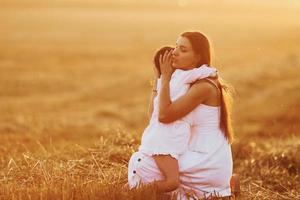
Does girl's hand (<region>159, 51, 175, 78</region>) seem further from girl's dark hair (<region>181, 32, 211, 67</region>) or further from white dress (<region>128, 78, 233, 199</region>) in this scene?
white dress (<region>128, 78, 233, 199</region>)

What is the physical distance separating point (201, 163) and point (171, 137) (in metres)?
0.34

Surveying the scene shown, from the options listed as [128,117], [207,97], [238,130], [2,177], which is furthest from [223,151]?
[128,117]

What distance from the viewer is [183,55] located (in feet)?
19.5

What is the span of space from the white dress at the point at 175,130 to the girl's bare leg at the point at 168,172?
5 centimetres

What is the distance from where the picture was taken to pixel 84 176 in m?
6.56

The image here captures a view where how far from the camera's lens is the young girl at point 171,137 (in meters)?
5.77

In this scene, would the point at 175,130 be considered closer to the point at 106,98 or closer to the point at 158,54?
the point at 158,54

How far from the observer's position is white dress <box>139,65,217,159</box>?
19.0 ft

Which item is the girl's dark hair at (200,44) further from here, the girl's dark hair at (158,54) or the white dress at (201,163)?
the white dress at (201,163)

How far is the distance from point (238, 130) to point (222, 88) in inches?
431

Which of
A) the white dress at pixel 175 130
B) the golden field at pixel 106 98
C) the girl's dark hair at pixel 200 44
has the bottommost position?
the golden field at pixel 106 98

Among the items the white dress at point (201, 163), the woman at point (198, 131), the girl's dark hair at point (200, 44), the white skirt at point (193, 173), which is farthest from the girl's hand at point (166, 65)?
the white skirt at point (193, 173)

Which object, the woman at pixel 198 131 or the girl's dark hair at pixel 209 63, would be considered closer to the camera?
the woman at pixel 198 131

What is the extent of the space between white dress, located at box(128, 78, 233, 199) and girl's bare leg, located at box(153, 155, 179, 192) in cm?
7
